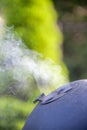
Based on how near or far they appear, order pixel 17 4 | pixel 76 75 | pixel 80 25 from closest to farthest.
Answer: pixel 17 4 → pixel 76 75 → pixel 80 25

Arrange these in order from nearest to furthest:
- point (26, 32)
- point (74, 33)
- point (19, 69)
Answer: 1. point (19, 69)
2. point (26, 32)
3. point (74, 33)

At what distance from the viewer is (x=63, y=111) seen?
9.20 feet

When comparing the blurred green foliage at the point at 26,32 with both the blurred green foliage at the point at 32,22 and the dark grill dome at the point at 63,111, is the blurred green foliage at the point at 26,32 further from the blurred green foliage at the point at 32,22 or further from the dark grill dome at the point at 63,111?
the dark grill dome at the point at 63,111

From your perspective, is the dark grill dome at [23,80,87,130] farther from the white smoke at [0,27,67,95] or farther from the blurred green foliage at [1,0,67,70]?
the blurred green foliage at [1,0,67,70]

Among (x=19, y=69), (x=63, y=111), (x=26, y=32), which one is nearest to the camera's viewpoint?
(x=63, y=111)

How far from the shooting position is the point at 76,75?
29.4 feet

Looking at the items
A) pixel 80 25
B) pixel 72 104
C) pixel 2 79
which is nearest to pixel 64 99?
pixel 72 104

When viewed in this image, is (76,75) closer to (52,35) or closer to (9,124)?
(52,35)

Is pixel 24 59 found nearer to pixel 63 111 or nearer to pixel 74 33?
pixel 63 111

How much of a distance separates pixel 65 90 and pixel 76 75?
5.98 metres

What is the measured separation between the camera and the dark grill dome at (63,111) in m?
2.77

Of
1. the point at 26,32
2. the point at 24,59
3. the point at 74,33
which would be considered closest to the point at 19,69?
the point at 24,59

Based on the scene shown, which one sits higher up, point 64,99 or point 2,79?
point 2,79

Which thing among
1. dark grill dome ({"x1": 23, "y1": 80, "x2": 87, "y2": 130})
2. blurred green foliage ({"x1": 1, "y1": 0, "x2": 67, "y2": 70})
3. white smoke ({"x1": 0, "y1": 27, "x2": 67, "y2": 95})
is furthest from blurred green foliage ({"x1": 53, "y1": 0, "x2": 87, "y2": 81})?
dark grill dome ({"x1": 23, "y1": 80, "x2": 87, "y2": 130})
